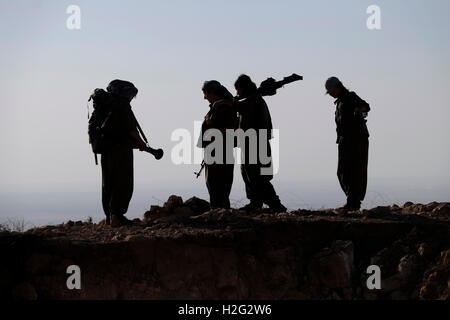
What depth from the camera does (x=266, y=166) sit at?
14805mm

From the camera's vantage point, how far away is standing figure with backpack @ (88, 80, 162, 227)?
46.0ft

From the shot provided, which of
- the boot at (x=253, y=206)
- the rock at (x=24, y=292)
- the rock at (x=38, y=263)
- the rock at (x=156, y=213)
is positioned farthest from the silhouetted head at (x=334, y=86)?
the rock at (x=24, y=292)

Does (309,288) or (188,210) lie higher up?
(188,210)

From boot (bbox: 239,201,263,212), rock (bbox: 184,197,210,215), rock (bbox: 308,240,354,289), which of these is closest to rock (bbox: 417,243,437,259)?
rock (bbox: 308,240,354,289)

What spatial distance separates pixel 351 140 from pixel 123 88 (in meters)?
3.17

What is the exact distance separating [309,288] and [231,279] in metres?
0.94

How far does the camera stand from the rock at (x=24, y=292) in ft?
40.5

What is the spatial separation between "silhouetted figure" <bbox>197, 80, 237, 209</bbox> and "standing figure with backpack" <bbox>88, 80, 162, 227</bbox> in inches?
37.2

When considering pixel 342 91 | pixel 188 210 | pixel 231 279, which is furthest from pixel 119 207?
pixel 342 91

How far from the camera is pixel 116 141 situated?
46.1 feet

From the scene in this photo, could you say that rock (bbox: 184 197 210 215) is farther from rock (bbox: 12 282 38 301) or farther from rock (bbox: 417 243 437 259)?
rock (bbox: 417 243 437 259)

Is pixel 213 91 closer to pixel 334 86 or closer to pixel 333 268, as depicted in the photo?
pixel 334 86

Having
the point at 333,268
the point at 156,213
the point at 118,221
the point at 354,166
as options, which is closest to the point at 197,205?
the point at 156,213
